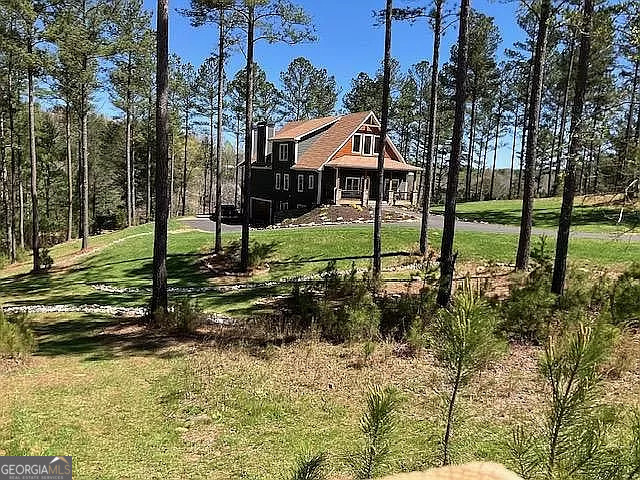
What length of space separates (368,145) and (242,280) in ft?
64.0

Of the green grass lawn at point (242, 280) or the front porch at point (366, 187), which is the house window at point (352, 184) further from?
the green grass lawn at point (242, 280)

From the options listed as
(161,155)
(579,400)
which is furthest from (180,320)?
(579,400)

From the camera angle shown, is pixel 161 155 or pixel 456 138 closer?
pixel 456 138

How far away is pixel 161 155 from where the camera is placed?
1106cm

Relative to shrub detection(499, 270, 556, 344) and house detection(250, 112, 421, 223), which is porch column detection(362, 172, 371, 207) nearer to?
house detection(250, 112, 421, 223)

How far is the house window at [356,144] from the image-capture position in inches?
1286

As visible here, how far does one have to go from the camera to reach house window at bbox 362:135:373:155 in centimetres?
3300

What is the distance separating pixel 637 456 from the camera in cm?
222

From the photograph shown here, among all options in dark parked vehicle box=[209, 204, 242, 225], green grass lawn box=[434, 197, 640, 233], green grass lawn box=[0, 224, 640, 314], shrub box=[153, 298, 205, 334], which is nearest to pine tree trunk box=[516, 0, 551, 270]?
green grass lawn box=[0, 224, 640, 314]

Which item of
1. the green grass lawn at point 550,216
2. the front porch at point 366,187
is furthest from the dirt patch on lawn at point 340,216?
the green grass lawn at point 550,216

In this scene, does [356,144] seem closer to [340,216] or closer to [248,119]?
[340,216]

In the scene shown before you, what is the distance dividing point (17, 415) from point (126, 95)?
27143 millimetres

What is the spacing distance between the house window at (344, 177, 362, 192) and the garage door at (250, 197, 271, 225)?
6656 mm

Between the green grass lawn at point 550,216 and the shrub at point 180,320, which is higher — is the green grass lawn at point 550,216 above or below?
above
